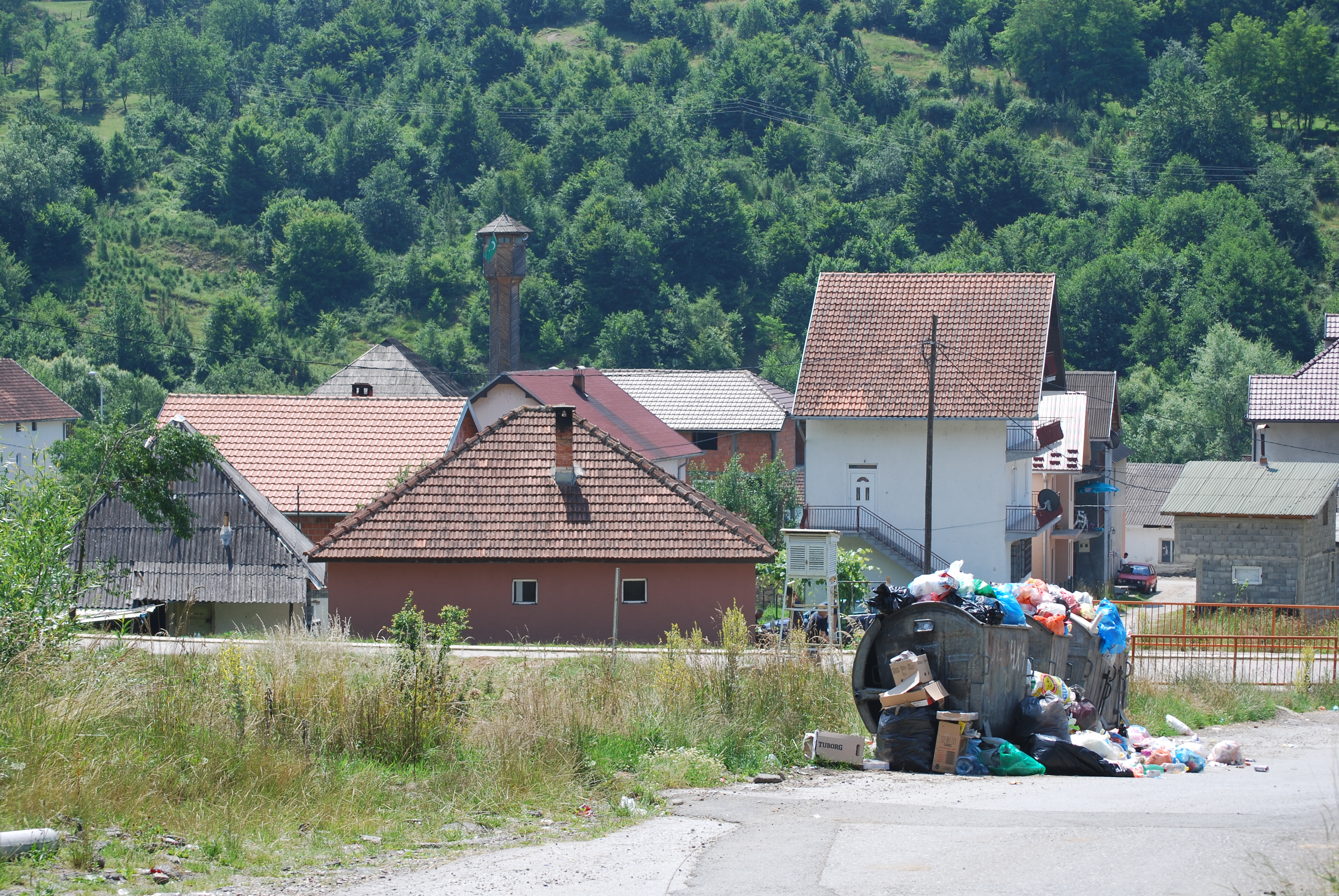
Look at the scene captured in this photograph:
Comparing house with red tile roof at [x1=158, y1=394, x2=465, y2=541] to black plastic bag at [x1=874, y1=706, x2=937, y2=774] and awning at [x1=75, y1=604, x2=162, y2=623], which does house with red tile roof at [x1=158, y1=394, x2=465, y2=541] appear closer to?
awning at [x1=75, y1=604, x2=162, y2=623]

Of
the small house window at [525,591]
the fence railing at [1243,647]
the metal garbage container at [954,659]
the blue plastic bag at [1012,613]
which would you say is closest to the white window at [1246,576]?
the fence railing at [1243,647]

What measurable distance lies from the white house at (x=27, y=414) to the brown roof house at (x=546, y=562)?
142ft

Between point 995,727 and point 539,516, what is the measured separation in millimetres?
14232

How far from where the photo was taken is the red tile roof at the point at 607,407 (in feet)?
146

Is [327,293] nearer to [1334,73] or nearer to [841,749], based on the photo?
[1334,73]

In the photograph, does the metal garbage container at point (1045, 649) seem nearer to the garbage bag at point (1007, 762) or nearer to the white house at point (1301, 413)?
the garbage bag at point (1007, 762)

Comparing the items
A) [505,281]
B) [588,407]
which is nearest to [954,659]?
[588,407]

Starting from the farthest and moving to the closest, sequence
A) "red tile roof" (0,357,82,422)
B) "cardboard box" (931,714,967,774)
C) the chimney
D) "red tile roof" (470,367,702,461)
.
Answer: "red tile roof" (0,357,82,422) < "red tile roof" (470,367,702,461) < the chimney < "cardboard box" (931,714,967,774)

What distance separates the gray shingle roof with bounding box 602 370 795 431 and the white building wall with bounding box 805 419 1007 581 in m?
19.0

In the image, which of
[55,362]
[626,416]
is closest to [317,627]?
[626,416]

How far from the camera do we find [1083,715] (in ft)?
49.0

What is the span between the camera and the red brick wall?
85.7 ft

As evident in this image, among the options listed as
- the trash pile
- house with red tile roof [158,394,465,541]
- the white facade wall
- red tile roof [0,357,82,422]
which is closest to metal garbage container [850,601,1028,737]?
the trash pile

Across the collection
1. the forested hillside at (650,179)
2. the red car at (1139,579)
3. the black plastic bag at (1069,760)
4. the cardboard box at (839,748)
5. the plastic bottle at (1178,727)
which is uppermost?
the forested hillside at (650,179)
